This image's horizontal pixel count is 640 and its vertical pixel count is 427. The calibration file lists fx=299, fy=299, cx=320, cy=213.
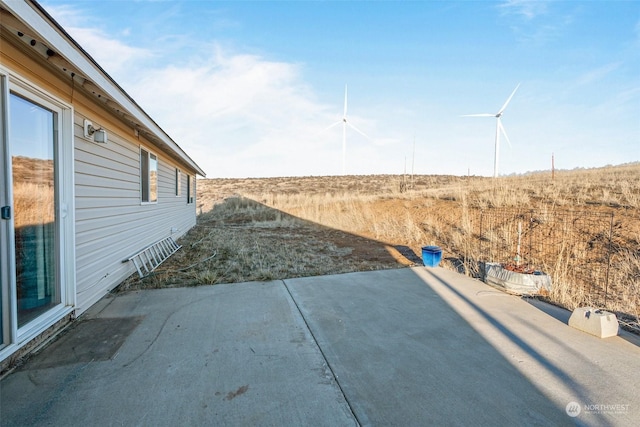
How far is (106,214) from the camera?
4.42 metres

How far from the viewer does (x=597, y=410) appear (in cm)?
202

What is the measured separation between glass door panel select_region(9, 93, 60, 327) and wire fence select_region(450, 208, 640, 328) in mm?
6165

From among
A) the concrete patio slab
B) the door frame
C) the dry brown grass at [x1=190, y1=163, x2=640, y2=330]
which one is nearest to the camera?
the concrete patio slab

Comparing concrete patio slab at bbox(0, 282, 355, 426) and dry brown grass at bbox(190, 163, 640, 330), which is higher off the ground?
dry brown grass at bbox(190, 163, 640, 330)

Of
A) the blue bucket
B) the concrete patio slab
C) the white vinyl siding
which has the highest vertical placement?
the white vinyl siding

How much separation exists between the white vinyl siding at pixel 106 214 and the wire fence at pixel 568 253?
242 inches

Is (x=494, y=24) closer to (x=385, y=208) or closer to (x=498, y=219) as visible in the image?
(x=498, y=219)

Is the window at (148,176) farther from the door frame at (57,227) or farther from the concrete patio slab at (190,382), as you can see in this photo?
the concrete patio slab at (190,382)

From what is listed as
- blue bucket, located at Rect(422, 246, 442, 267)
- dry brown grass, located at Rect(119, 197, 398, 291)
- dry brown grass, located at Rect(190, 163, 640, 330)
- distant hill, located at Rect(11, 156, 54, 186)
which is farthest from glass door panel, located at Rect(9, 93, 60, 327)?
dry brown grass, located at Rect(190, 163, 640, 330)

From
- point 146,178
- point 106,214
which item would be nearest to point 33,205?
point 106,214

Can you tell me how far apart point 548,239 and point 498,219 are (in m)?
1.79

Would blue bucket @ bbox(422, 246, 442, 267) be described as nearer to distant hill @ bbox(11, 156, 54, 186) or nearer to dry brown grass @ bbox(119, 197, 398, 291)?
dry brown grass @ bbox(119, 197, 398, 291)

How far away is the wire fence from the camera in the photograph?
4469mm

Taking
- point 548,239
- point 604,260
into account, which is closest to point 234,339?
point 604,260
